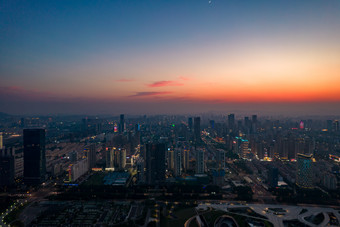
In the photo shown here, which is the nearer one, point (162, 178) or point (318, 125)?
point (162, 178)

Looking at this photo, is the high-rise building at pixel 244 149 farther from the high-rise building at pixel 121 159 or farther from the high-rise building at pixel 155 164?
the high-rise building at pixel 121 159

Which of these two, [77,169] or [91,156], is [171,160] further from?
[77,169]

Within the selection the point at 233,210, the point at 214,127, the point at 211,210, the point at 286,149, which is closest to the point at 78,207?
the point at 211,210

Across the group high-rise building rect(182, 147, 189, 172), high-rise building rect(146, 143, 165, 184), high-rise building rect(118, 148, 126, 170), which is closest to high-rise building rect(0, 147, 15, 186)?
high-rise building rect(118, 148, 126, 170)

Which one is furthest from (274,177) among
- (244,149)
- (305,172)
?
(244,149)

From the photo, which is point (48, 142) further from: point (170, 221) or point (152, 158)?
point (170, 221)

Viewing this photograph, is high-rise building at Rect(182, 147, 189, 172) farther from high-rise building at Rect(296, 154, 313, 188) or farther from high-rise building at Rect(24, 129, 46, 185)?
high-rise building at Rect(24, 129, 46, 185)
